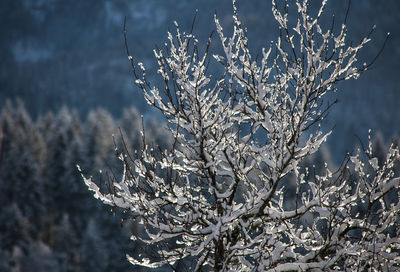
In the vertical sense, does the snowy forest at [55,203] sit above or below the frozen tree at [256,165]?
above

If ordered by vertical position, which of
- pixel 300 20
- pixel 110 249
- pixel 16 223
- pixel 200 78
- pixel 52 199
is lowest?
pixel 200 78

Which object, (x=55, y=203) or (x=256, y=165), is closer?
(x=256, y=165)

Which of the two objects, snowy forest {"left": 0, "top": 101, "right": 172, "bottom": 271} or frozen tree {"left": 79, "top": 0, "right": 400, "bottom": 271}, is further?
snowy forest {"left": 0, "top": 101, "right": 172, "bottom": 271}

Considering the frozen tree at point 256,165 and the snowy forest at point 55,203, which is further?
the snowy forest at point 55,203

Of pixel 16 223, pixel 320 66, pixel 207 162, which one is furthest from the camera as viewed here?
pixel 16 223

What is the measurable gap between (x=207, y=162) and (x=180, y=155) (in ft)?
1.45

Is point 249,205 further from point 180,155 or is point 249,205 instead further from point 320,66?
point 320,66

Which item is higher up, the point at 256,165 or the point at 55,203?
the point at 55,203

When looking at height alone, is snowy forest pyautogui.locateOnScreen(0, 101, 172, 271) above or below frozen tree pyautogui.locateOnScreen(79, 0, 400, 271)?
above

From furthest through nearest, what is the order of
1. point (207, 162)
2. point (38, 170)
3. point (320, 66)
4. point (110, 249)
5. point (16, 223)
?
point (38, 170) < point (16, 223) < point (110, 249) < point (207, 162) < point (320, 66)

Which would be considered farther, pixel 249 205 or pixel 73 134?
pixel 73 134

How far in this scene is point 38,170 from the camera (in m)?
44.5

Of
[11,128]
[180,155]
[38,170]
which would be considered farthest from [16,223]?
[180,155]

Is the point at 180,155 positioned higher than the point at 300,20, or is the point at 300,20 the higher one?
the point at 300,20
